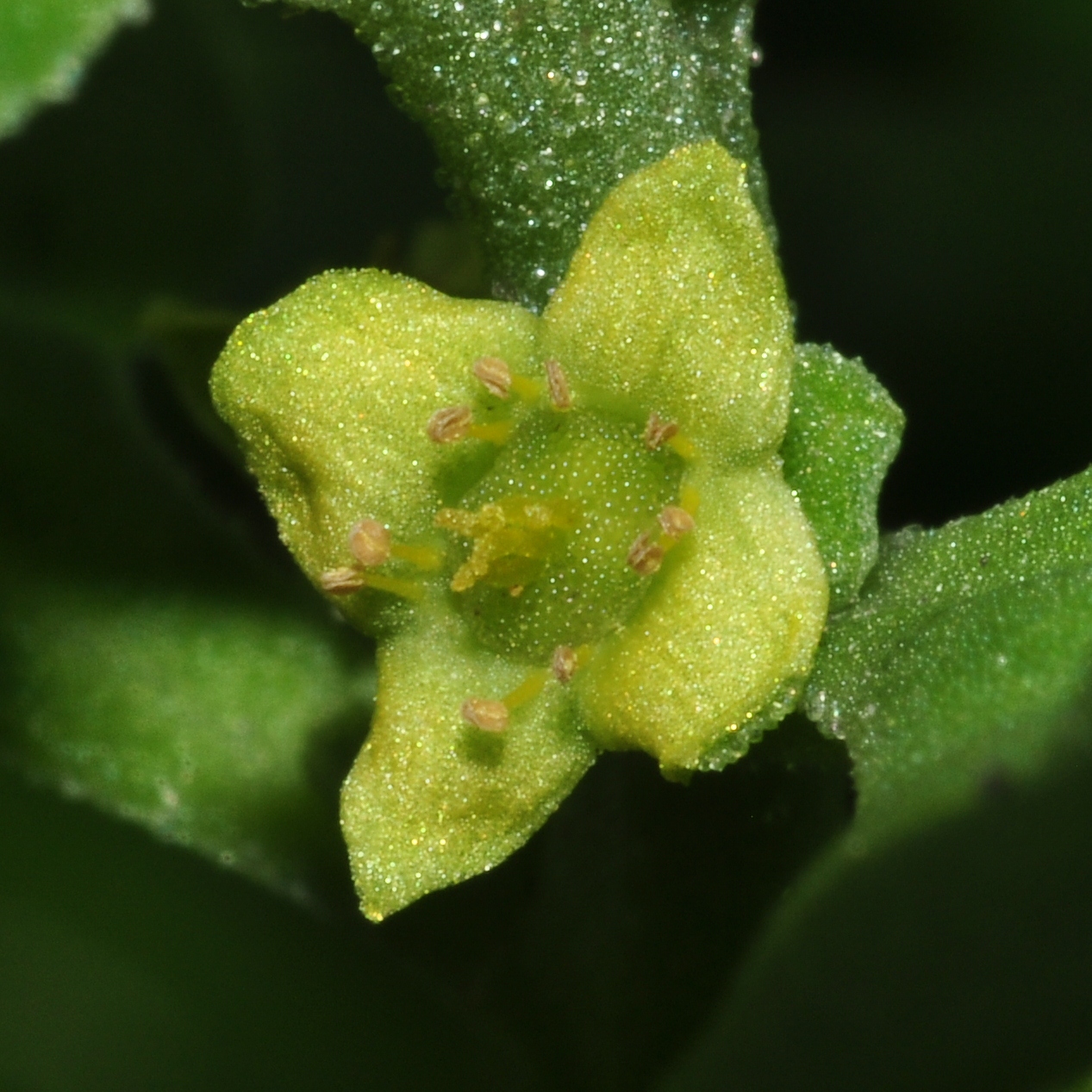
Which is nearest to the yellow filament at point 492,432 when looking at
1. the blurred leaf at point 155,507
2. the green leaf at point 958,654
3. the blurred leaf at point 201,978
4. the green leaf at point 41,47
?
the green leaf at point 958,654

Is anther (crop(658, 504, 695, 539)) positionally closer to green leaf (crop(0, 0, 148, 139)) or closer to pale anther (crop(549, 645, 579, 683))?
pale anther (crop(549, 645, 579, 683))

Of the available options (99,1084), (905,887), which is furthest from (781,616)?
(99,1084)

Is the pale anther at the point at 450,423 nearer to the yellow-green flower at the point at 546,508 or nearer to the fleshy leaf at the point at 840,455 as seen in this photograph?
the yellow-green flower at the point at 546,508

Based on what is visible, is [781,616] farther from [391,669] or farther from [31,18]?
[31,18]

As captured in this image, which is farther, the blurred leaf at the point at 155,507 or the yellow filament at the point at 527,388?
the blurred leaf at the point at 155,507

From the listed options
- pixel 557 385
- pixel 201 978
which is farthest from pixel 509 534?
pixel 201 978
